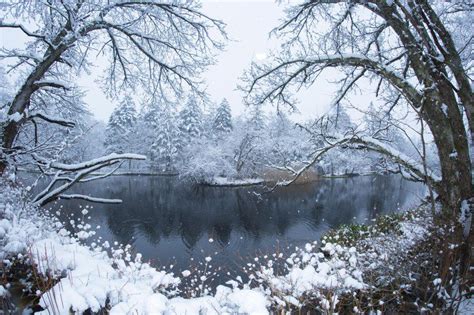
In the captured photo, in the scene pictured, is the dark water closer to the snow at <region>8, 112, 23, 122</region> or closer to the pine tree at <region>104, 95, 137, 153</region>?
the snow at <region>8, 112, 23, 122</region>

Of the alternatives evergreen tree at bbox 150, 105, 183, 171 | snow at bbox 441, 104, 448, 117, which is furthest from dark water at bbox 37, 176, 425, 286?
evergreen tree at bbox 150, 105, 183, 171

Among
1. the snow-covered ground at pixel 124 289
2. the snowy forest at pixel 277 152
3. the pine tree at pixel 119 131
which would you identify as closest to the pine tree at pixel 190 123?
the pine tree at pixel 119 131

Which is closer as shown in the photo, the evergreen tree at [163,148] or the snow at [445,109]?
the snow at [445,109]

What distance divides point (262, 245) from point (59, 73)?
1037 cm

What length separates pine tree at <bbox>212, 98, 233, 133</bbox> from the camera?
1682 inches

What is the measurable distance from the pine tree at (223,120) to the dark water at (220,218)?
1761cm

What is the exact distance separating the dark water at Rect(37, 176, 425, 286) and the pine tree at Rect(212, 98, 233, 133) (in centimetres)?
1761

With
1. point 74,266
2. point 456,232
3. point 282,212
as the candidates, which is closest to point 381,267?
point 456,232

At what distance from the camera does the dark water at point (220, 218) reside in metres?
12.1

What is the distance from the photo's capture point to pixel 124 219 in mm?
16156

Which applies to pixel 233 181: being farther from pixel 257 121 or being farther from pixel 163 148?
pixel 163 148

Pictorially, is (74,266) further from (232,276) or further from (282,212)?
(282,212)

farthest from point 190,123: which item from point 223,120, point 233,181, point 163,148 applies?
point 233,181

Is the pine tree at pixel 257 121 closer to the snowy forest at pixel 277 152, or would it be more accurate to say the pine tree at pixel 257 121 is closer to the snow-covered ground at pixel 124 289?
the snowy forest at pixel 277 152
